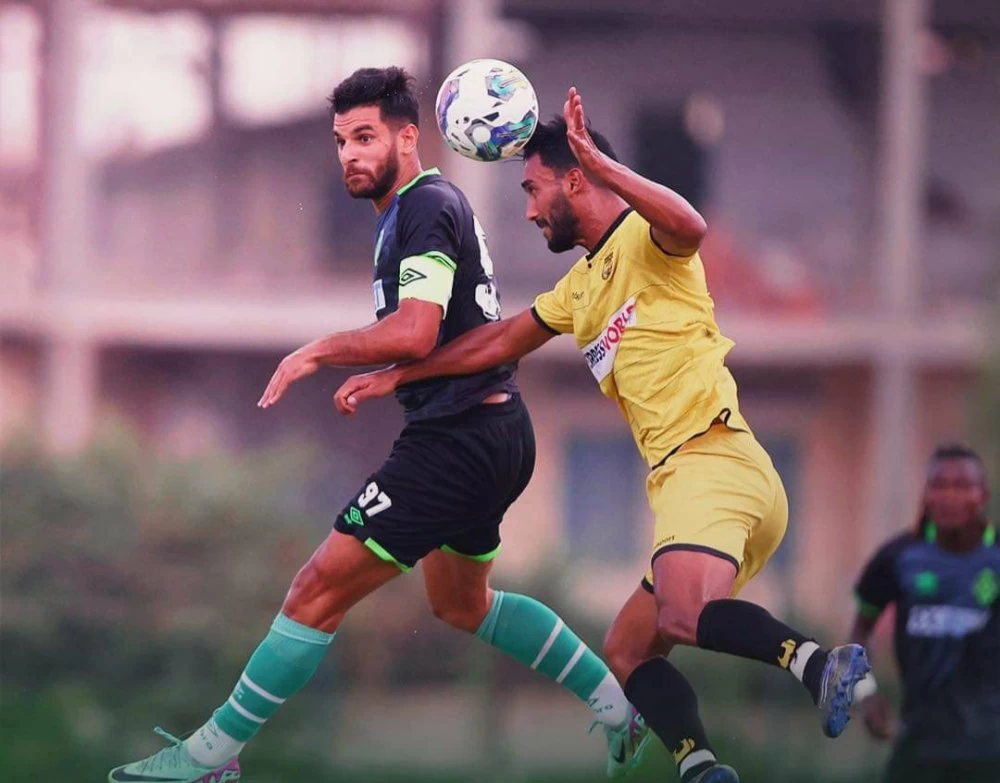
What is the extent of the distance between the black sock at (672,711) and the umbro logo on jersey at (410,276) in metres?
1.52

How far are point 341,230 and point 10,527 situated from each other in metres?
6.97

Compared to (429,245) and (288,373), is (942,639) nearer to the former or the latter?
(429,245)

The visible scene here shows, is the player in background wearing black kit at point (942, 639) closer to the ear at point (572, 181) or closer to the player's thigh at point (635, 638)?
the player's thigh at point (635, 638)

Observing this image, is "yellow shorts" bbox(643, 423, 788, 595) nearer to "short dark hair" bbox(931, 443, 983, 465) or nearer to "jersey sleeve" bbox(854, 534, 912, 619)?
"short dark hair" bbox(931, 443, 983, 465)

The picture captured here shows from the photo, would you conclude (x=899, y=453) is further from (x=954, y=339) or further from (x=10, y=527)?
(x=10, y=527)

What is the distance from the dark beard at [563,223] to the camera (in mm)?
5914

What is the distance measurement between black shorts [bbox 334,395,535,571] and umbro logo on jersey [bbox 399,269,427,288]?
530 mm

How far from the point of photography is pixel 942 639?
8.14 m

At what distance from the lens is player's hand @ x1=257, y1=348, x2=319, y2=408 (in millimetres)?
5582

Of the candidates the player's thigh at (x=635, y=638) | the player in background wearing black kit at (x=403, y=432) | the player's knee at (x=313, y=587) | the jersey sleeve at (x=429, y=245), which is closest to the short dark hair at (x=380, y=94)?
the player in background wearing black kit at (x=403, y=432)

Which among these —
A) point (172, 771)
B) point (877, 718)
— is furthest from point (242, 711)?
point (877, 718)

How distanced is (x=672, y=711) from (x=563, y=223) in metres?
1.65

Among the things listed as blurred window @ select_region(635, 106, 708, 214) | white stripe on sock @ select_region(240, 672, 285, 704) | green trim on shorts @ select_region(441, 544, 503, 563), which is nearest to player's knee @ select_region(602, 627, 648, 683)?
green trim on shorts @ select_region(441, 544, 503, 563)

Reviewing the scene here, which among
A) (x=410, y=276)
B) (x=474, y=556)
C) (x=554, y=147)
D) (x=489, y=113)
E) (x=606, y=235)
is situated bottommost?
(x=474, y=556)
